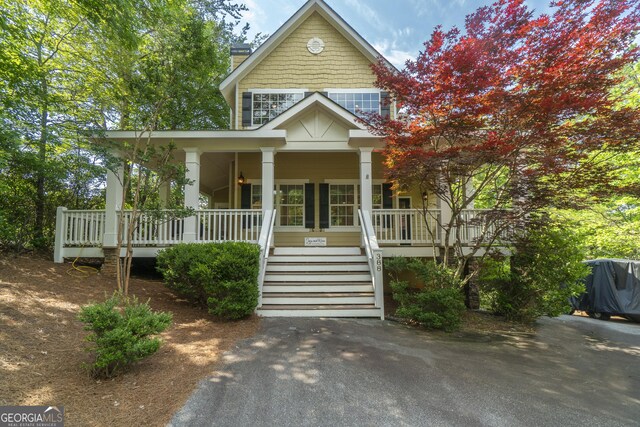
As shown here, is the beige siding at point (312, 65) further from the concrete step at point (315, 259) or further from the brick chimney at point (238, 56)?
the concrete step at point (315, 259)

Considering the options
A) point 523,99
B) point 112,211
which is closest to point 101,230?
point 112,211

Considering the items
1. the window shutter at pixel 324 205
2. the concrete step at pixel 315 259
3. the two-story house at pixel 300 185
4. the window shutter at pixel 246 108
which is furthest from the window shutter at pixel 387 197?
the window shutter at pixel 246 108

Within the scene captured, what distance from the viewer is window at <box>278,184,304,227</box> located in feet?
33.5

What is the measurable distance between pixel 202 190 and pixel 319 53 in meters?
7.94

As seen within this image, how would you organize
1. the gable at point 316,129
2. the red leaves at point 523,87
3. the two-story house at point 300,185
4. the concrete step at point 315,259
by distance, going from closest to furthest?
1. the red leaves at point 523,87
2. the two-story house at point 300,185
3. the concrete step at point 315,259
4. the gable at point 316,129

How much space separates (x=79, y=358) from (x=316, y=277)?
4.25m

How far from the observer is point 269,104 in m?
10.6

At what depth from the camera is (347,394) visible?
310cm

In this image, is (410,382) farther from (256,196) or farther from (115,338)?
(256,196)

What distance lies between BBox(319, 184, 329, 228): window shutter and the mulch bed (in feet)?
15.9

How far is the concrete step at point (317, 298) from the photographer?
6.21 m

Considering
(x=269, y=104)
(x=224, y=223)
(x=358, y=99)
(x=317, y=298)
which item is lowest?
(x=317, y=298)

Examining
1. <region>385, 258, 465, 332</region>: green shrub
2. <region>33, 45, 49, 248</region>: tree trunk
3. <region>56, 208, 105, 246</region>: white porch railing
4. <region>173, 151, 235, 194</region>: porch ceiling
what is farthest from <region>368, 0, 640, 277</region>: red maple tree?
<region>33, 45, 49, 248</region>: tree trunk

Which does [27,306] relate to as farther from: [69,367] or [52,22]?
[52,22]
